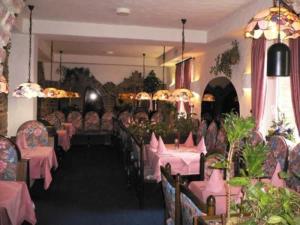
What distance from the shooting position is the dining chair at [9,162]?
3.26m

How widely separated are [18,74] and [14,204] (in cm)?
391

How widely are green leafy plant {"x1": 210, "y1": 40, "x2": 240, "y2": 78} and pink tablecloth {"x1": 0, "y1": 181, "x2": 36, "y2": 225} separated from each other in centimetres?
432

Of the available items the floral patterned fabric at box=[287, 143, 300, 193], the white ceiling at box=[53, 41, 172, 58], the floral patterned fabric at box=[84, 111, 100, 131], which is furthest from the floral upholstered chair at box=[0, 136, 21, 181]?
the floral patterned fabric at box=[84, 111, 100, 131]

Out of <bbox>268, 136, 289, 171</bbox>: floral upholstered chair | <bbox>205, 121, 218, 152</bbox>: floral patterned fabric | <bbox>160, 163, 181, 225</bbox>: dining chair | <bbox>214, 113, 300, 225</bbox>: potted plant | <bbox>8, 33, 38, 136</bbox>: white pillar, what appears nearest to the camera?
<bbox>214, 113, 300, 225</bbox>: potted plant

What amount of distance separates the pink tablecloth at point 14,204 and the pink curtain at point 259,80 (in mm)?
3418

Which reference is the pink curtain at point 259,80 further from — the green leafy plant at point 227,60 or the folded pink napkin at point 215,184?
the folded pink napkin at point 215,184

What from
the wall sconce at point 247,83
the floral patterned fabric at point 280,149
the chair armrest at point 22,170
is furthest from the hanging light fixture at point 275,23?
the wall sconce at point 247,83

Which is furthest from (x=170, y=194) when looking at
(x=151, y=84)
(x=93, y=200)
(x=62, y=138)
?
(x=151, y=84)

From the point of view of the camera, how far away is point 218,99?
6.79 meters

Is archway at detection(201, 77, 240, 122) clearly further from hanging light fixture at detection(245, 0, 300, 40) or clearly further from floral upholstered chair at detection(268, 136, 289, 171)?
hanging light fixture at detection(245, 0, 300, 40)

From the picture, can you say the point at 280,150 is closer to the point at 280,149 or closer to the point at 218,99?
the point at 280,149

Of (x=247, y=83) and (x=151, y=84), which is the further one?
(x=151, y=84)

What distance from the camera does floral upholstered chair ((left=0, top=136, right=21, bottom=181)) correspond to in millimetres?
3254

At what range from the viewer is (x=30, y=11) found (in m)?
5.07
